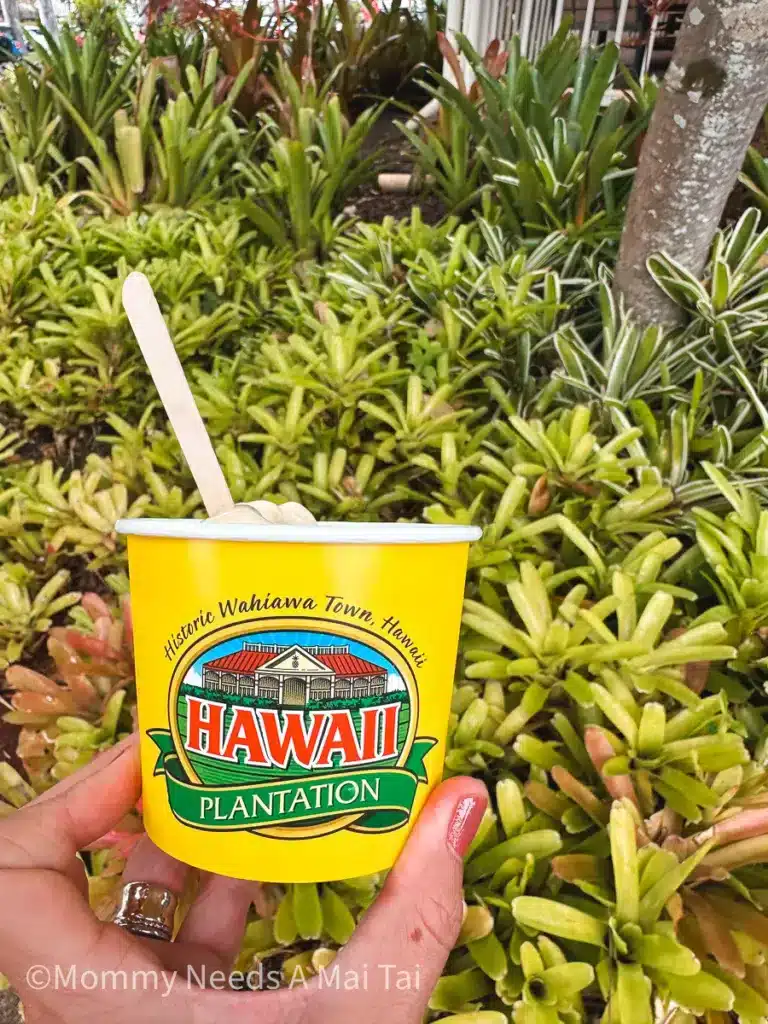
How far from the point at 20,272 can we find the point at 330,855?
196cm

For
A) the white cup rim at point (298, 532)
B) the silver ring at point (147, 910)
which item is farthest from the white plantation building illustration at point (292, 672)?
Result: the silver ring at point (147, 910)

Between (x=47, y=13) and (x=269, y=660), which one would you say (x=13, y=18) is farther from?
(x=269, y=660)

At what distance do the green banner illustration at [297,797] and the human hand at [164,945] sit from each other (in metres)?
0.05

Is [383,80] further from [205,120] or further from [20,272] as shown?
[20,272]

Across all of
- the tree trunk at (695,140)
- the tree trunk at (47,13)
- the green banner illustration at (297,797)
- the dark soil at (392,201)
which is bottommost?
the green banner illustration at (297,797)

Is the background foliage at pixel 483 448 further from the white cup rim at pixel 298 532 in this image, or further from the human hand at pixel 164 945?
the white cup rim at pixel 298 532

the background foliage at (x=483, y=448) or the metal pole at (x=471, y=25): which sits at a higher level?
the metal pole at (x=471, y=25)

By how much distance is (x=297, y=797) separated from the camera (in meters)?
0.70

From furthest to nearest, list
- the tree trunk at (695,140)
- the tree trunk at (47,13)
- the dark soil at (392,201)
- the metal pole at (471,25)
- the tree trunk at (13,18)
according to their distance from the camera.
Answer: the tree trunk at (13,18) < the tree trunk at (47,13) < the metal pole at (471,25) < the dark soil at (392,201) < the tree trunk at (695,140)

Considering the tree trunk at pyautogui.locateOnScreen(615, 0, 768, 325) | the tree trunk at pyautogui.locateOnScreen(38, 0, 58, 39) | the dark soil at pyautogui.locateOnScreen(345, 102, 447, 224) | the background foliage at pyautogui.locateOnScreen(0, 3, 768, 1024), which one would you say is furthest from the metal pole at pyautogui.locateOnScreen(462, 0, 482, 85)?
the tree trunk at pyautogui.locateOnScreen(38, 0, 58, 39)

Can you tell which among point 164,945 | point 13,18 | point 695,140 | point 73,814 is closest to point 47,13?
point 13,18

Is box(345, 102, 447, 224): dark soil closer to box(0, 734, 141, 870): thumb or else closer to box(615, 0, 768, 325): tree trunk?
box(615, 0, 768, 325): tree trunk

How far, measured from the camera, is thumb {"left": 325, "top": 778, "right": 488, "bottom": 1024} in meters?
0.68

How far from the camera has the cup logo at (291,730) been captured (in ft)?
2.24
